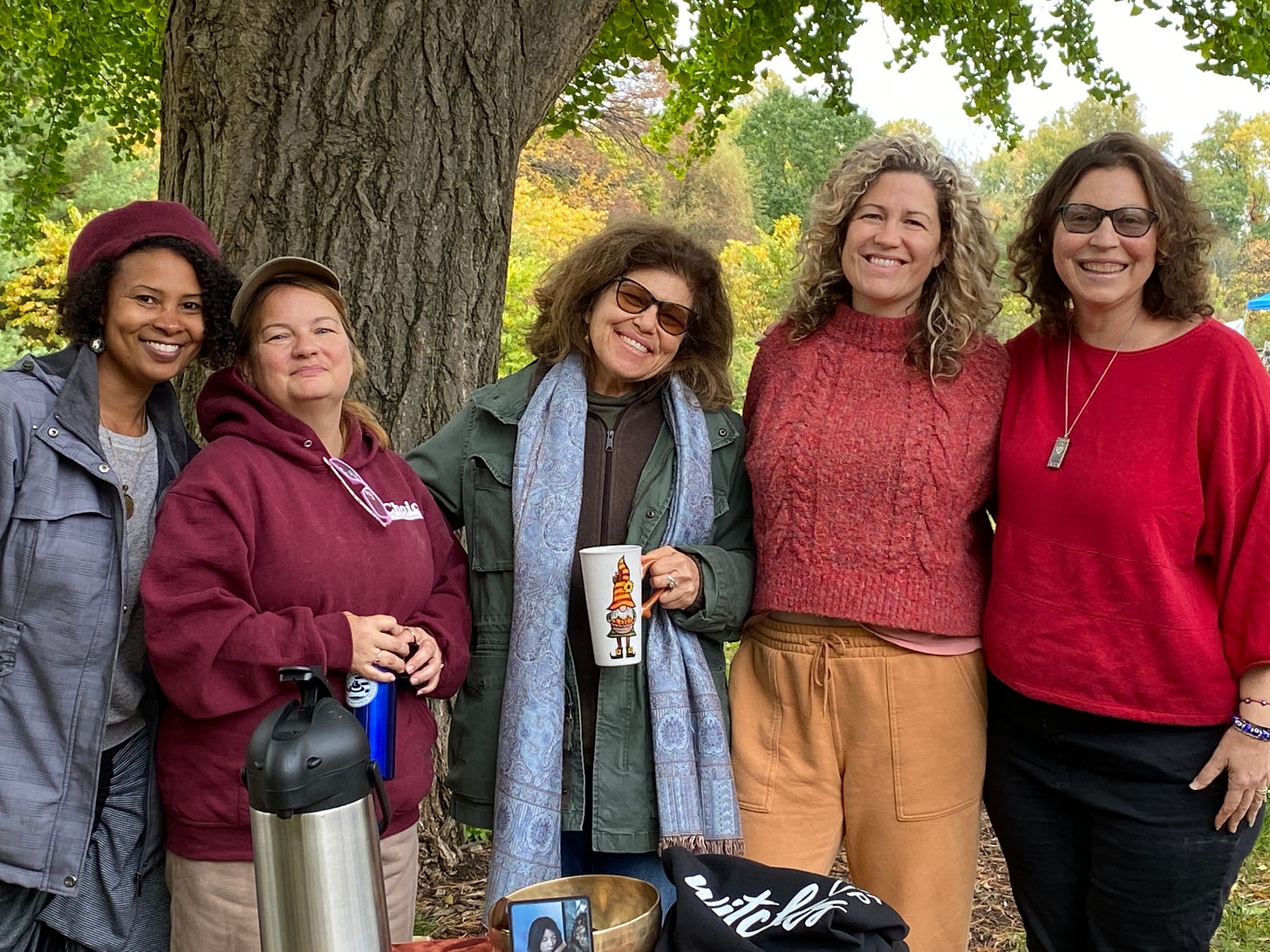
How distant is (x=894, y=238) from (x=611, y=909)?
154cm

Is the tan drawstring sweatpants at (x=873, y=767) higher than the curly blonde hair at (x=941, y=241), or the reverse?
the curly blonde hair at (x=941, y=241)

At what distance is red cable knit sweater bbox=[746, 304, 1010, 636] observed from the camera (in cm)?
240

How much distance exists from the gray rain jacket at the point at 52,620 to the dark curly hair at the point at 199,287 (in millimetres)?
149

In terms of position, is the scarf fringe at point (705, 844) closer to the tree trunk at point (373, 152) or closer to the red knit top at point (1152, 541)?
the red knit top at point (1152, 541)

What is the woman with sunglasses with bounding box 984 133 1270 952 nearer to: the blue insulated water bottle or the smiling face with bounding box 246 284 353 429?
the blue insulated water bottle

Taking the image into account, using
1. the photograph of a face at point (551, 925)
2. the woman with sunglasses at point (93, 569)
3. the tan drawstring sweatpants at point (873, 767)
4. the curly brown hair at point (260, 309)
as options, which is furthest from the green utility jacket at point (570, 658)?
the photograph of a face at point (551, 925)

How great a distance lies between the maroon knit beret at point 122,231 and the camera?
7.00ft

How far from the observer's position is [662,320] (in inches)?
98.0

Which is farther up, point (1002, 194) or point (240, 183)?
point (1002, 194)

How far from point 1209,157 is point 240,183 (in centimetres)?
4448

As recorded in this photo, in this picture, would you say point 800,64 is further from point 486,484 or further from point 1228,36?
point 486,484

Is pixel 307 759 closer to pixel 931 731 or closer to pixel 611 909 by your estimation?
pixel 611 909

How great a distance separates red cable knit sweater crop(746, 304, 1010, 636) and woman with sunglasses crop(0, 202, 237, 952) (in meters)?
1.24

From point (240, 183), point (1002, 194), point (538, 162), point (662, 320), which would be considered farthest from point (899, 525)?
point (1002, 194)
